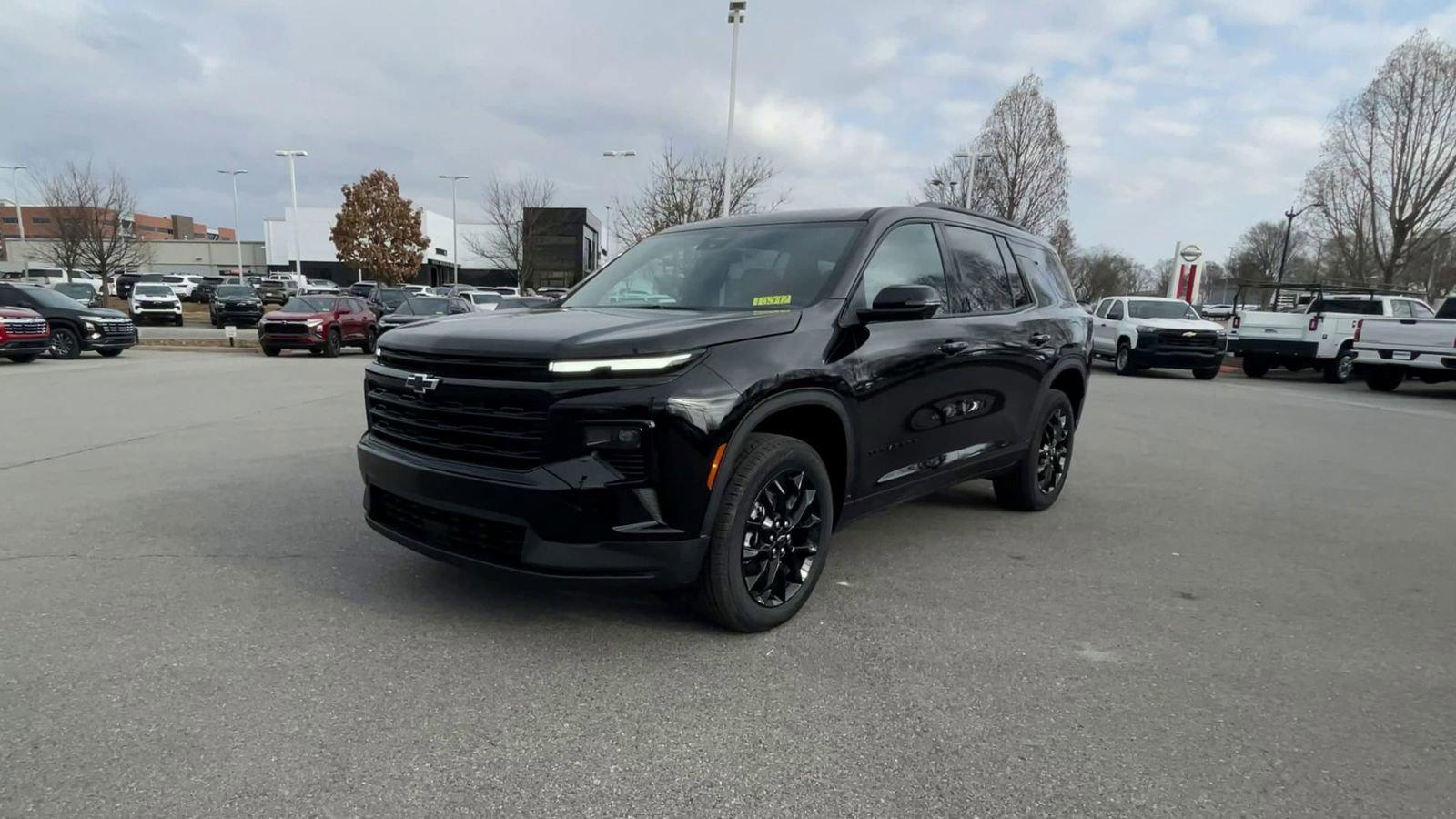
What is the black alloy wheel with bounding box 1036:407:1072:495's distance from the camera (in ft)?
19.0

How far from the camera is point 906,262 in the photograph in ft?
14.2

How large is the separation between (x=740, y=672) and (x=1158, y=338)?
59.0 ft

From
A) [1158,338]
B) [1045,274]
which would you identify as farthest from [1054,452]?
[1158,338]

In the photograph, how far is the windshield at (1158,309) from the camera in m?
19.2

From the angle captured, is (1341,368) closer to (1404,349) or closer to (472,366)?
(1404,349)

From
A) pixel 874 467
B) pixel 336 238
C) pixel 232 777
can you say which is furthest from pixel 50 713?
pixel 336 238

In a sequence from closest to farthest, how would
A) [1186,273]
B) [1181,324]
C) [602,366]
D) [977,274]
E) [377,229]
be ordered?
[602,366], [977,274], [1181,324], [1186,273], [377,229]

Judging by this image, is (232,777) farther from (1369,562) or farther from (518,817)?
(1369,562)

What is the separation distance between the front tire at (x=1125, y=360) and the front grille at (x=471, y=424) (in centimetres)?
1873

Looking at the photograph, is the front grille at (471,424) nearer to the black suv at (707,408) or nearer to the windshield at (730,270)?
the black suv at (707,408)

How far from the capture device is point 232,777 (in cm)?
244

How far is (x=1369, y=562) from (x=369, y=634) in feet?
18.1

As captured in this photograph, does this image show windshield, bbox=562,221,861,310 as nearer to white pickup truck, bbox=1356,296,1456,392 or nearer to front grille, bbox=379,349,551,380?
front grille, bbox=379,349,551,380

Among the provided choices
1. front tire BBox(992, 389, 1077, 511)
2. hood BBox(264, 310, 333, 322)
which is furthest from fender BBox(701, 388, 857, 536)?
hood BBox(264, 310, 333, 322)
